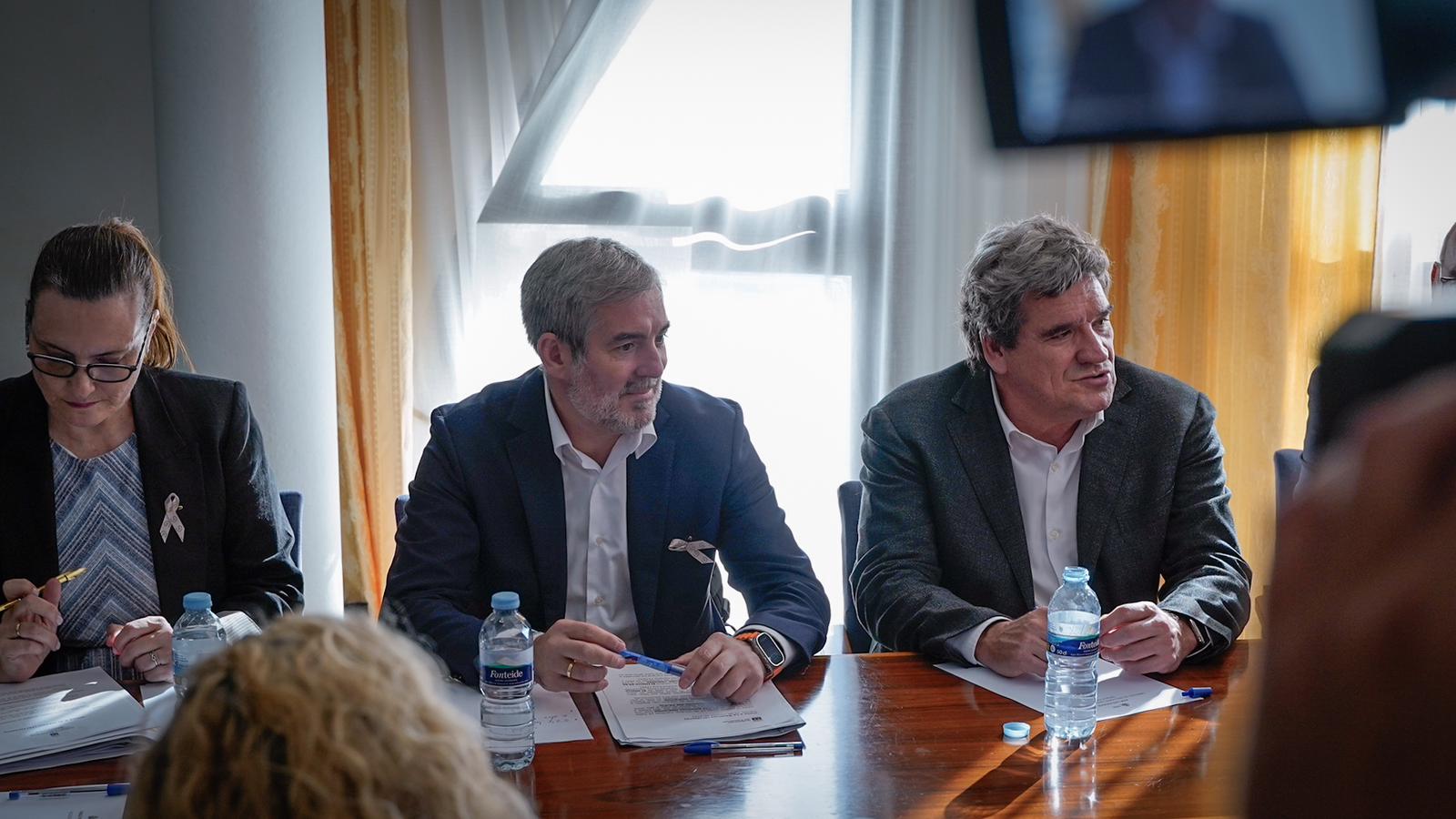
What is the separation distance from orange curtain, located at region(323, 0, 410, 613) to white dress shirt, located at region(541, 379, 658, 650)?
1.23 metres

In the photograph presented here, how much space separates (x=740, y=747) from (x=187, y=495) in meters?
1.19

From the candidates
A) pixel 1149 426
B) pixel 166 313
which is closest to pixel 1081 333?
pixel 1149 426

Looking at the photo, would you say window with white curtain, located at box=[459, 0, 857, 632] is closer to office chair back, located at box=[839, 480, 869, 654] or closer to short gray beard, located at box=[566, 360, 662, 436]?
office chair back, located at box=[839, 480, 869, 654]

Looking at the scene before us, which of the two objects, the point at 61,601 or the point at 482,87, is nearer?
Result: the point at 61,601

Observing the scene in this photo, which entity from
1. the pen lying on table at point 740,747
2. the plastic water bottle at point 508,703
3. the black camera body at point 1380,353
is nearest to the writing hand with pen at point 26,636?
the plastic water bottle at point 508,703

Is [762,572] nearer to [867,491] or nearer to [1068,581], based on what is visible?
[867,491]

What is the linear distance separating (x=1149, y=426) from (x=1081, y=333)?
8.8 inches

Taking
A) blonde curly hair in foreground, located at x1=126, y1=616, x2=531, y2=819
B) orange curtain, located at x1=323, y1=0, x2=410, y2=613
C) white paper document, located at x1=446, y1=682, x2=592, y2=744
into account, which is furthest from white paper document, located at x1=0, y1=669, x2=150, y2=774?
orange curtain, located at x1=323, y1=0, x2=410, y2=613

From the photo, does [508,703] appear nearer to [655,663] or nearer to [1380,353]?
[655,663]

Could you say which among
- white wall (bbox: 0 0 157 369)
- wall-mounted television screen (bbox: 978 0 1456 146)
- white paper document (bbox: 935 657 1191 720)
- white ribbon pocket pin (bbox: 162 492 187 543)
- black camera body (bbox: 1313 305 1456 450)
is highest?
white wall (bbox: 0 0 157 369)

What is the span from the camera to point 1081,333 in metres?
2.35

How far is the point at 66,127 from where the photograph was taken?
3439 mm

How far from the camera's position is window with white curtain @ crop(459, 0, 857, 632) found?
345 cm

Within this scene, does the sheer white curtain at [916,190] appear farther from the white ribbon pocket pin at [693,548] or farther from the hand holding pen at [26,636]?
the hand holding pen at [26,636]
